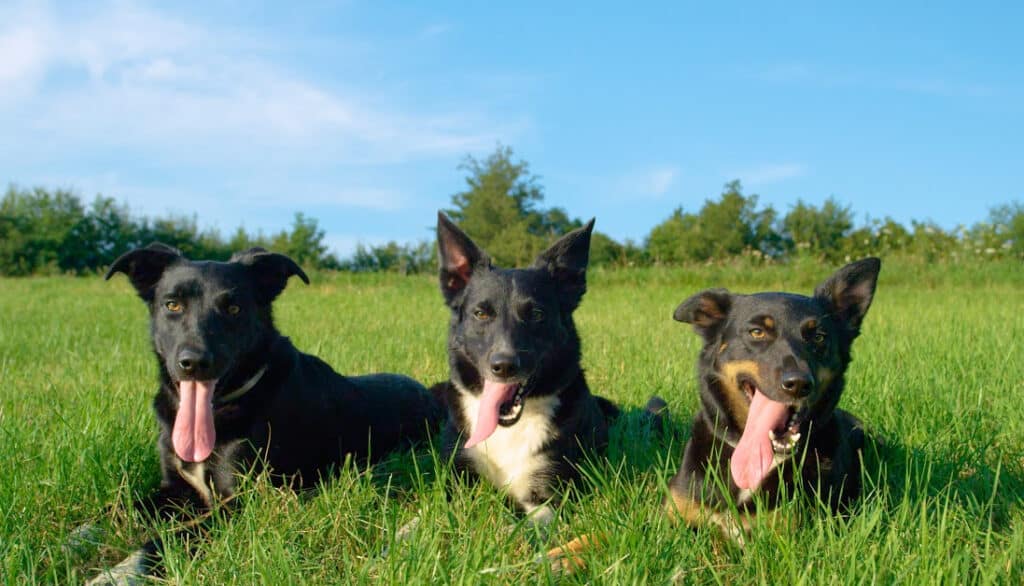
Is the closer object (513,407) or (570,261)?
(513,407)

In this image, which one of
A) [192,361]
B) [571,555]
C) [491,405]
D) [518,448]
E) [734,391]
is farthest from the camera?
[518,448]

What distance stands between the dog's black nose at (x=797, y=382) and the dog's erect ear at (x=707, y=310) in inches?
23.5

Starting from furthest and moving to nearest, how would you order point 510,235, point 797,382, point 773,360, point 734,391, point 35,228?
1. point 510,235
2. point 35,228
3. point 734,391
4. point 773,360
5. point 797,382

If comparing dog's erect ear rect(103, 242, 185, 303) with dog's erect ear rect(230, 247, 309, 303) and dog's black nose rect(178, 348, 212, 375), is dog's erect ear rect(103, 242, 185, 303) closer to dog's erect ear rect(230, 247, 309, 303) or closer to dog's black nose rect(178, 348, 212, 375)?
dog's erect ear rect(230, 247, 309, 303)

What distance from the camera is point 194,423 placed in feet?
12.1

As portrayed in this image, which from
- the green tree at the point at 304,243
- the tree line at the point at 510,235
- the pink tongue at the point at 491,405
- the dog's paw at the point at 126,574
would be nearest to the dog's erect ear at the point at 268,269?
the pink tongue at the point at 491,405

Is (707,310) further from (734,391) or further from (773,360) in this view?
(773,360)

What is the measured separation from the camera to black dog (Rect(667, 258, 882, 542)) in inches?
126

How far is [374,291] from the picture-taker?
20.7 metres

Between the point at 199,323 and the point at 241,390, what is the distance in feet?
1.45

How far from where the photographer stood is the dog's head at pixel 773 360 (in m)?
3.17

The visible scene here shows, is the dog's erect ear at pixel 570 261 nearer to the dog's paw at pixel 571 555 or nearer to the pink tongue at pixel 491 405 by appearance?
the pink tongue at pixel 491 405

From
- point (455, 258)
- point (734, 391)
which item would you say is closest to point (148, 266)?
point (455, 258)

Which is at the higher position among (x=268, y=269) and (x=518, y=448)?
(x=268, y=269)
